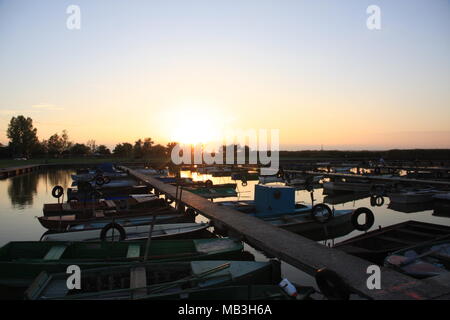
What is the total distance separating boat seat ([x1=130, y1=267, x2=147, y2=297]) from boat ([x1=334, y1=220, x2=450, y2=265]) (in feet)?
20.2

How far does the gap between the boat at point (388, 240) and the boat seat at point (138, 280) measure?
615 cm

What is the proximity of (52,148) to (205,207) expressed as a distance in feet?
385

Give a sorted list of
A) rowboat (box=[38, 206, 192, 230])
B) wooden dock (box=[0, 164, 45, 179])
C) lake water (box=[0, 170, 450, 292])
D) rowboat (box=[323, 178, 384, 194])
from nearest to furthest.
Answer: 1. lake water (box=[0, 170, 450, 292])
2. rowboat (box=[38, 206, 192, 230])
3. rowboat (box=[323, 178, 384, 194])
4. wooden dock (box=[0, 164, 45, 179])

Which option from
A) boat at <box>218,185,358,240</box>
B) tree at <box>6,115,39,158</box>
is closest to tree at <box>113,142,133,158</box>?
tree at <box>6,115,39,158</box>

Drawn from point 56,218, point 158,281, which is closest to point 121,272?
point 158,281

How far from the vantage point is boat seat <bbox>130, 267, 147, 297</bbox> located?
6870mm

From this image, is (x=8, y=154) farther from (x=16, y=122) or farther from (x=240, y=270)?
(x=240, y=270)

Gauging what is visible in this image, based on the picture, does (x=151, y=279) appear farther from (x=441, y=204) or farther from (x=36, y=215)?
(x=441, y=204)

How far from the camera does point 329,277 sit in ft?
22.3

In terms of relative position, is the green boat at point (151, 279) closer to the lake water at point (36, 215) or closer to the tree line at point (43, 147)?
the lake water at point (36, 215)

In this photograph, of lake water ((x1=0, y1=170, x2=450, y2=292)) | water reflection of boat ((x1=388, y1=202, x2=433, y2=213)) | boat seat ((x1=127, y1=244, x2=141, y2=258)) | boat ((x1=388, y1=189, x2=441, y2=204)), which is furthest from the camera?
boat ((x1=388, y1=189, x2=441, y2=204))

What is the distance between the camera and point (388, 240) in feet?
40.5

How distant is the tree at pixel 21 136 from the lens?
335ft

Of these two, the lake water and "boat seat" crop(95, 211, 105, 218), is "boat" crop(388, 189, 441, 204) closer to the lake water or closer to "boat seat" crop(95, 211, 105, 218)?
the lake water
